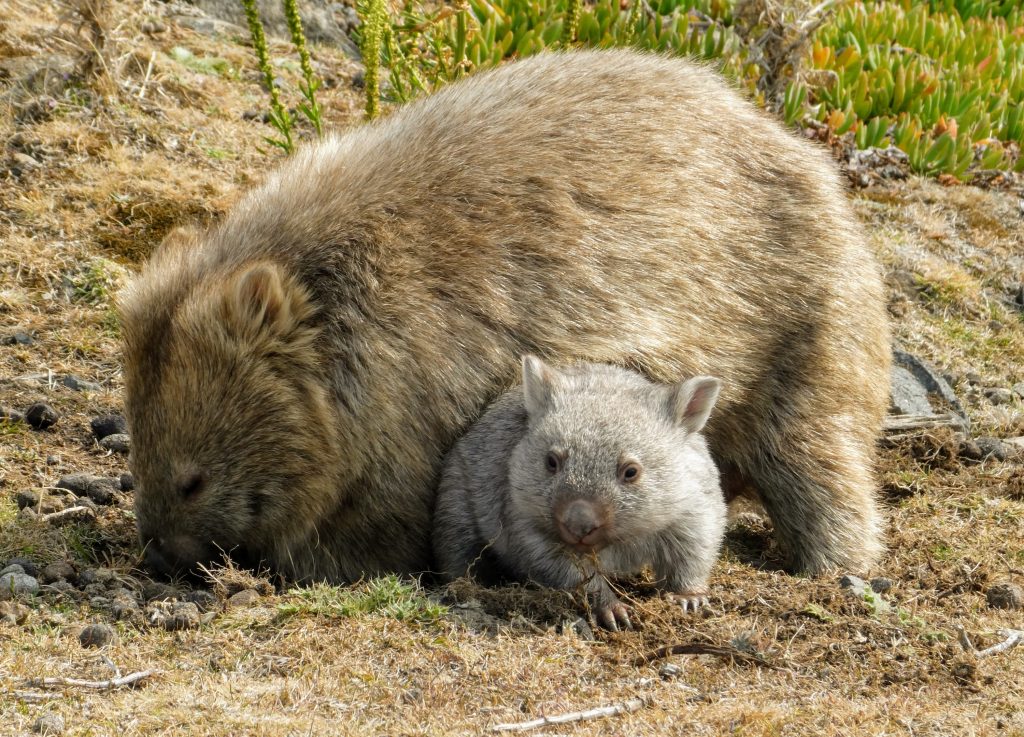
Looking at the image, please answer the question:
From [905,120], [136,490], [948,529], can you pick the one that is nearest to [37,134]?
[136,490]

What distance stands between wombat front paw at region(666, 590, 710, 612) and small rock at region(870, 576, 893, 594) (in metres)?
0.79

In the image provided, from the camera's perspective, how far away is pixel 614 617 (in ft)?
14.3

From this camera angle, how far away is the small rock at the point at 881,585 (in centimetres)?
485

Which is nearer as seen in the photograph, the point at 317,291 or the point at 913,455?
the point at 317,291

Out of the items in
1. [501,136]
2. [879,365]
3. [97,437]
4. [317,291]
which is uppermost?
[501,136]

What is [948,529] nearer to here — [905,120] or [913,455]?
[913,455]

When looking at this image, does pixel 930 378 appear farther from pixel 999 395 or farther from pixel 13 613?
pixel 13 613

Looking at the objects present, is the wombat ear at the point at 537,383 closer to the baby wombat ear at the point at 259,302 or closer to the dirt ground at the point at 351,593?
the dirt ground at the point at 351,593

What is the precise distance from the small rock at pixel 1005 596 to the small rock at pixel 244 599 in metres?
2.81

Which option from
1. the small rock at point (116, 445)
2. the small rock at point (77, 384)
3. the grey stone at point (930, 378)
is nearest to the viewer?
the small rock at point (116, 445)

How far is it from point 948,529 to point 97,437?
3898mm

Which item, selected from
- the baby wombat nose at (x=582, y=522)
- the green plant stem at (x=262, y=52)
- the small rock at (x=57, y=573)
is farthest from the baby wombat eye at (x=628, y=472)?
the green plant stem at (x=262, y=52)

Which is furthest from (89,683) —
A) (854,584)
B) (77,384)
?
(854,584)

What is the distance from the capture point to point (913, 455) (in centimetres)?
616
